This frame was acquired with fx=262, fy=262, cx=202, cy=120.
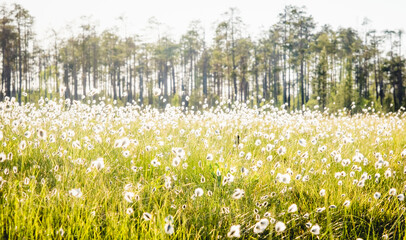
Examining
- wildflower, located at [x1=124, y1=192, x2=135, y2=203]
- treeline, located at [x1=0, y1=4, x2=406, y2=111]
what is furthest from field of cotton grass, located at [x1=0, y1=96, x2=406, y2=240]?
treeline, located at [x1=0, y1=4, x2=406, y2=111]

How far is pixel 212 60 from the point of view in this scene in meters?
36.1

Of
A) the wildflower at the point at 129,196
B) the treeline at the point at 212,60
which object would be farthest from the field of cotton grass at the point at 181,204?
the treeline at the point at 212,60

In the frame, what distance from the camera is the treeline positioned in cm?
3256

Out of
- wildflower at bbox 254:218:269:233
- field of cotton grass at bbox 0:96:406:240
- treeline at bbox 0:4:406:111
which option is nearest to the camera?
wildflower at bbox 254:218:269:233

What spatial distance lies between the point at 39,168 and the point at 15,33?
3688cm

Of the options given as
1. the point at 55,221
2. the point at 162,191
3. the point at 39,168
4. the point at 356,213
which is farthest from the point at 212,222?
the point at 39,168

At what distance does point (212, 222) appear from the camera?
6.46 ft

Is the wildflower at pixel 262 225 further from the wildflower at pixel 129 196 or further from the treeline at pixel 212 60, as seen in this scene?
the treeline at pixel 212 60

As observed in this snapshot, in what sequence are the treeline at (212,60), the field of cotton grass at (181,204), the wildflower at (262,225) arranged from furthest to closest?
the treeline at (212,60) → the field of cotton grass at (181,204) → the wildflower at (262,225)

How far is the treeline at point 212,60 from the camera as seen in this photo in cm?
3256

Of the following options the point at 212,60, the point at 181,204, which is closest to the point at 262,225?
the point at 181,204

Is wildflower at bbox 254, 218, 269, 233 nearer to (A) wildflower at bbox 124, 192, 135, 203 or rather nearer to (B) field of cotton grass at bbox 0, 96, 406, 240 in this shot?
(B) field of cotton grass at bbox 0, 96, 406, 240

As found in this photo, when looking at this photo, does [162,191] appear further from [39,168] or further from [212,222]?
[39,168]

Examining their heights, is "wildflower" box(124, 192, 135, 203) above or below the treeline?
below
